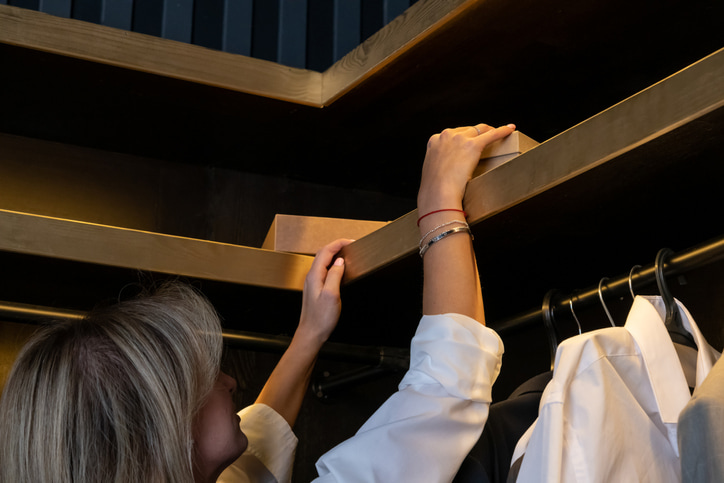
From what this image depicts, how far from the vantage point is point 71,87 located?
113 centimetres

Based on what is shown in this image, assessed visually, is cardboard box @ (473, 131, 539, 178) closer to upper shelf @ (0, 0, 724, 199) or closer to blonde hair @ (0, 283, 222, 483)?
upper shelf @ (0, 0, 724, 199)

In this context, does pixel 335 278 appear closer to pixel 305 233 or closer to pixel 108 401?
pixel 305 233

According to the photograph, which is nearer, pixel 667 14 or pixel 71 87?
pixel 667 14

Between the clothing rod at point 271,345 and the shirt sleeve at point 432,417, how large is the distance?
1.48ft

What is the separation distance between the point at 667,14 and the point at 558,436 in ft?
1.76

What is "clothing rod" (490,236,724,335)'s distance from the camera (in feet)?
2.45

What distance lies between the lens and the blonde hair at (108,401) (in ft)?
2.71

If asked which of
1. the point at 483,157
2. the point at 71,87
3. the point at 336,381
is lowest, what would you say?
the point at 336,381

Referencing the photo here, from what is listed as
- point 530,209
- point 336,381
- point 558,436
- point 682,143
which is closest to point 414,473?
point 558,436

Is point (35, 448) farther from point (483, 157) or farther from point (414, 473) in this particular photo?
point (483, 157)

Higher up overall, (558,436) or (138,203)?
(138,203)

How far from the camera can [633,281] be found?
824 millimetres

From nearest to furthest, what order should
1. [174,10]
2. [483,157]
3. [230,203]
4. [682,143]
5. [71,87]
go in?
[682,143]
[483,157]
[71,87]
[174,10]
[230,203]

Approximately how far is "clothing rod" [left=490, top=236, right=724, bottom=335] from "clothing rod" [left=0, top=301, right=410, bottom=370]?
0.32m
